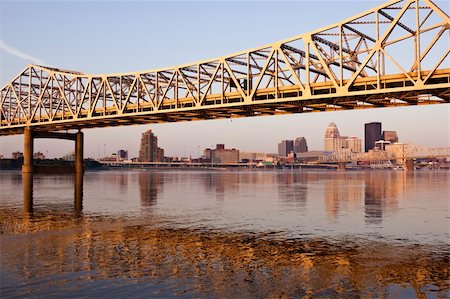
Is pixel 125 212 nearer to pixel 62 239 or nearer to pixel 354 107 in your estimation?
pixel 62 239

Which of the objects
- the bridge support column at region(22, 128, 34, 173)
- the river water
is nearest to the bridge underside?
the river water

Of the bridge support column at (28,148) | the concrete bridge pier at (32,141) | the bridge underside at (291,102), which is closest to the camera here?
the bridge underside at (291,102)

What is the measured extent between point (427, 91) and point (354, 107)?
501 inches

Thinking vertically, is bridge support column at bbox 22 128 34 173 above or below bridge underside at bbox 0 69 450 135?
below

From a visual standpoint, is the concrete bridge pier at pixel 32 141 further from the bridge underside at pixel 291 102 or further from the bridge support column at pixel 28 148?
the bridge underside at pixel 291 102

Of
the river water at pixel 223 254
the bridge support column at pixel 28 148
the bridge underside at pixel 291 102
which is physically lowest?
the river water at pixel 223 254

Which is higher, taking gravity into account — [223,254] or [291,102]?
[291,102]

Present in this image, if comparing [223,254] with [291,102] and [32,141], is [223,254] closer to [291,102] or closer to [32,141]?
[291,102]

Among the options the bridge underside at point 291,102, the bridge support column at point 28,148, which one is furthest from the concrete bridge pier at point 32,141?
the bridge underside at point 291,102

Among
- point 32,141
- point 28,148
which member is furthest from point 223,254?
point 32,141

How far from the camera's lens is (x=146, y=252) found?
21.1 m

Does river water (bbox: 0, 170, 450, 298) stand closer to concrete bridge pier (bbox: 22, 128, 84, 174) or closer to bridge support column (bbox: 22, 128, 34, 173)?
bridge support column (bbox: 22, 128, 34, 173)

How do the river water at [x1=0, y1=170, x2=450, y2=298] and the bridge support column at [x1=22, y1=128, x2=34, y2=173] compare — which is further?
the bridge support column at [x1=22, y1=128, x2=34, y2=173]

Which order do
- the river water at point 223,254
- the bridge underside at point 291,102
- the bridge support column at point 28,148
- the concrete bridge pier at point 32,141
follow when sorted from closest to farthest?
1. the river water at point 223,254
2. the bridge underside at point 291,102
3. the bridge support column at point 28,148
4. the concrete bridge pier at point 32,141
